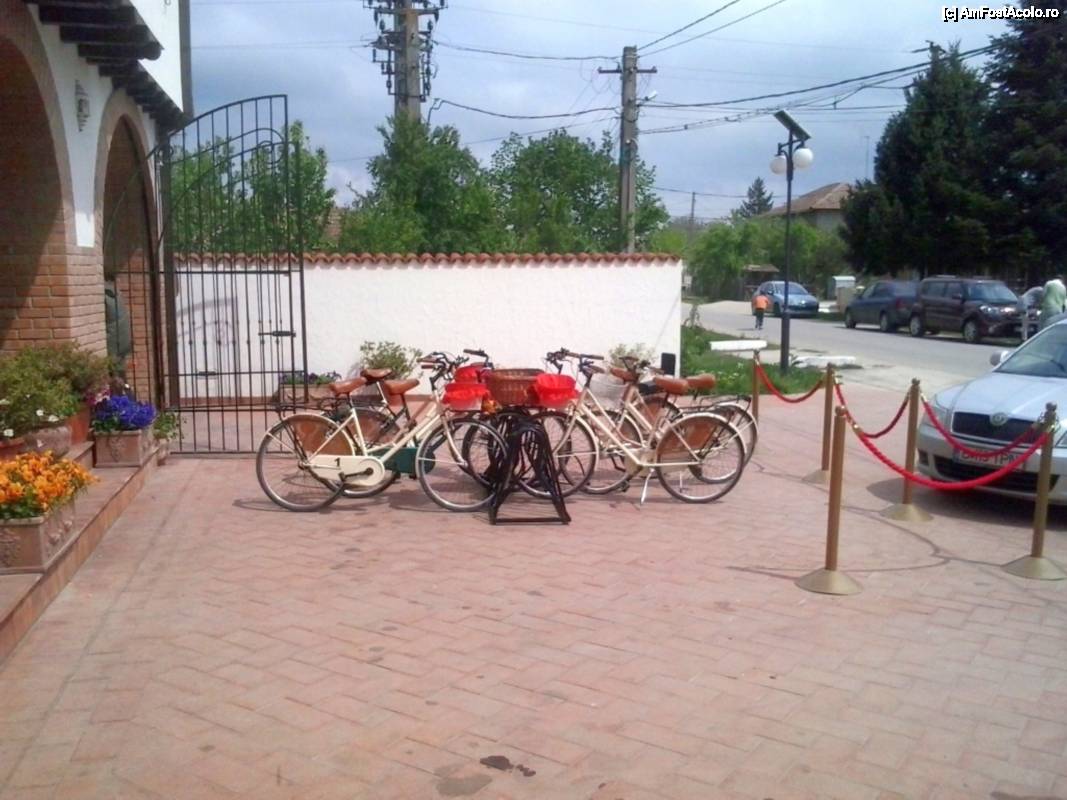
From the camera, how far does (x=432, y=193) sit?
19.7 m

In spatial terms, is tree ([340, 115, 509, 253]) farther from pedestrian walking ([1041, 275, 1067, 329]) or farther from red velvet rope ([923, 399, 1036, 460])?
red velvet rope ([923, 399, 1036, 460])

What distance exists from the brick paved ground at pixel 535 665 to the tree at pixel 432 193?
1167cm

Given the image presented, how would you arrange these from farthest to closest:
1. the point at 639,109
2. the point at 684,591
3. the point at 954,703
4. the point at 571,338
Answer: the point at 639,109 → the point at 571,338 → the point at 684,591 → the point at 954,703

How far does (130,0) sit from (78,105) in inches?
61.8

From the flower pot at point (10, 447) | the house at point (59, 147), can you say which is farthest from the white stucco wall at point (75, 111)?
the flower pot at point (10, 447)

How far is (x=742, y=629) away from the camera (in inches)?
218

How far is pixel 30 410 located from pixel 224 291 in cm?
684

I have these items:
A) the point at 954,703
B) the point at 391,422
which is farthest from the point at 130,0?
the point at 954,703

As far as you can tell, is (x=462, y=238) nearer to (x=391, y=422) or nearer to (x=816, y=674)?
(x=391, y=422)

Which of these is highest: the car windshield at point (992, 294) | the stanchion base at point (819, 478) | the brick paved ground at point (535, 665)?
the car windshield at point (992, 294)

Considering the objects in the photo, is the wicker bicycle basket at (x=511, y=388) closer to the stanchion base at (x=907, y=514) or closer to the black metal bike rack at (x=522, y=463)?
the black metal bike rack at (x=522, y=463)

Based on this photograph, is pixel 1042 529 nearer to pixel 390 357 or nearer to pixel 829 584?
pixel 829 584

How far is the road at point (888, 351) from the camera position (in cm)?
1892

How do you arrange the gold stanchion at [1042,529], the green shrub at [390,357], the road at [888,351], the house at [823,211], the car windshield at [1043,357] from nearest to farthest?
the gold stanchion at [1042,529] → the car windshield at [1043,357] → the green shrub at [390,357] → the road at [888,351] → the house at [823,211]
